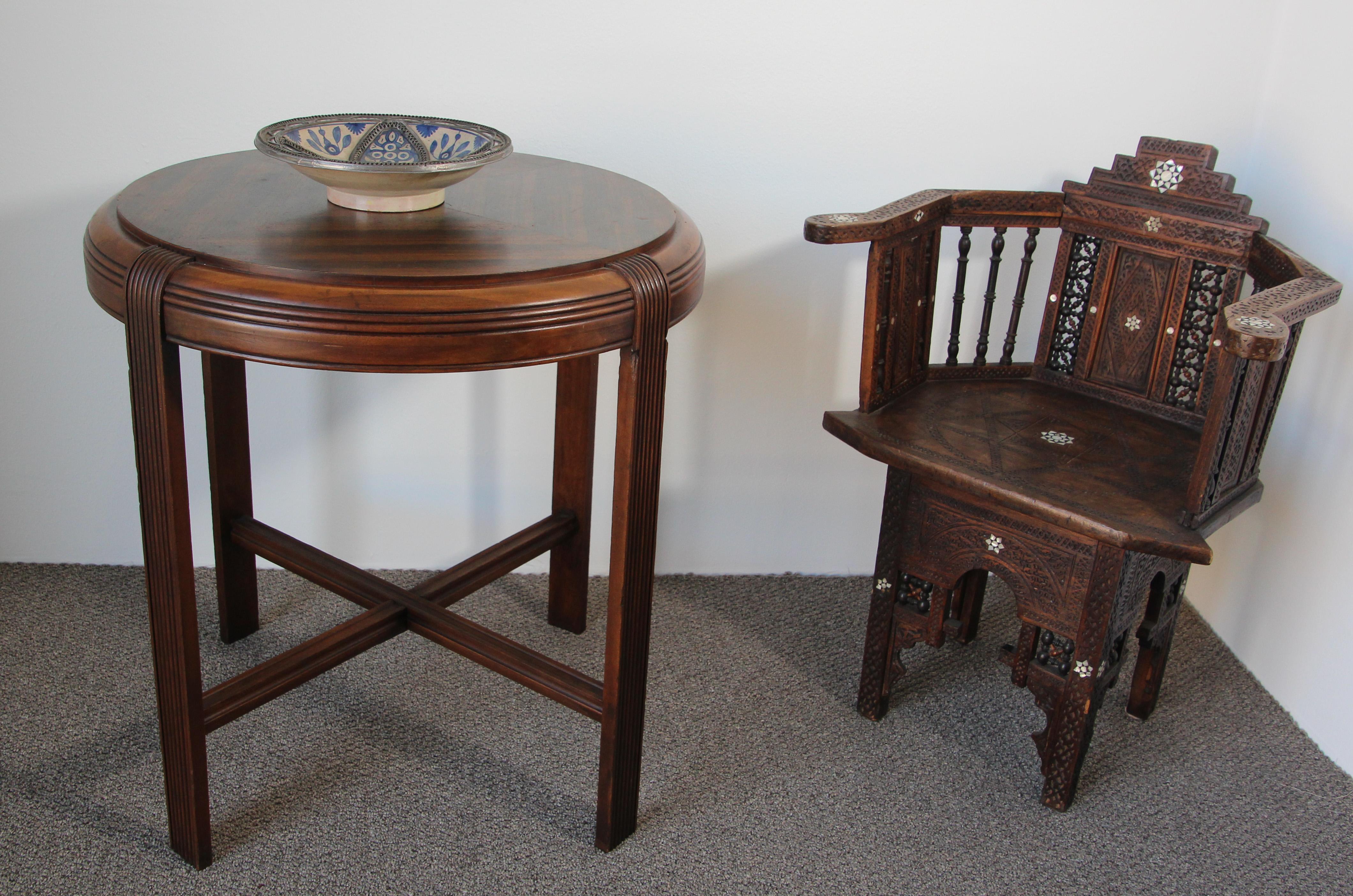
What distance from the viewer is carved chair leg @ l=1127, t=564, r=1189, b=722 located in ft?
7.53

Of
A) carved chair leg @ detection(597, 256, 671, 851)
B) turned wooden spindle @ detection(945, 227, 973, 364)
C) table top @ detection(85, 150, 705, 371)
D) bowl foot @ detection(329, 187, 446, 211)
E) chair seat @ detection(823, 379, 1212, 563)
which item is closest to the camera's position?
table top @ detection(85, 150, 705, 371)

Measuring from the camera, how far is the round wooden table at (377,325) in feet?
5.03

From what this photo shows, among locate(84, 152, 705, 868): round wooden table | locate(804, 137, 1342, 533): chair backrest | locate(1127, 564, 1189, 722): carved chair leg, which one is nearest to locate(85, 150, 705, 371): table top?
locate(84, 152, 705, 868): round wooden table

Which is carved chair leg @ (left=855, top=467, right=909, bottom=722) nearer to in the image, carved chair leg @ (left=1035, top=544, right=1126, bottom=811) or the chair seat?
the chair seat

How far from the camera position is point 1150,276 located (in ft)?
7.67

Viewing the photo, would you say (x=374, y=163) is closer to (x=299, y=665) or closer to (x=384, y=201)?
(x=384, y=201)

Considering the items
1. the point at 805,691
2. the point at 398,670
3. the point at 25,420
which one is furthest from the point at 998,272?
the point at 25,420

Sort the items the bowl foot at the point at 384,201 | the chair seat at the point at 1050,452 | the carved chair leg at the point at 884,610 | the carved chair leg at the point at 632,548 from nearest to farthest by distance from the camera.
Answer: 1. the carved chair leg at the point at 632,548
2. the bowl foot at the point at 384,201
3. the chair seat at the point at 1050,452
4. the carved chair leg at the point at 884,610

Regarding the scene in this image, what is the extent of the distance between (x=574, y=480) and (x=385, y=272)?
1.01 metres

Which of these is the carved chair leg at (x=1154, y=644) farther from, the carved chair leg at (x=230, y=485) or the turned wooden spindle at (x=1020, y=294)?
the carved chair leg at (x=230, y=485)

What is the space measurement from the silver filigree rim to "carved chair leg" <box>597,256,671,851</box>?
0.31 metres

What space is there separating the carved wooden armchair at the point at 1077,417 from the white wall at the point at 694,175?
307 mm

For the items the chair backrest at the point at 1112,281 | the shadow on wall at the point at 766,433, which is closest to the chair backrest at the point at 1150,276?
the chair backrest at the point at 1112,281

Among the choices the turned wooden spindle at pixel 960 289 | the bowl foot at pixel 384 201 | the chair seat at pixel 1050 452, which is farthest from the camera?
the turned wooden spindle at pixel 960 289
